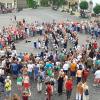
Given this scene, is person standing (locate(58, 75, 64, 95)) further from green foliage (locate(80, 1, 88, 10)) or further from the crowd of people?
green foliage (locate(80, 1, 88, 10))

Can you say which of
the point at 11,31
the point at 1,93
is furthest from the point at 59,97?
the point at 11,31

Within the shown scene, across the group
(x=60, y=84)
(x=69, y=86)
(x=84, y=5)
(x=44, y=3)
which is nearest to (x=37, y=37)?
(x=60, y=84)

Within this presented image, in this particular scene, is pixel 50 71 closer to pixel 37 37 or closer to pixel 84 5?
pixel 37 37

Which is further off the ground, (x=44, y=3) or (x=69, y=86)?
(x=69, y=86)

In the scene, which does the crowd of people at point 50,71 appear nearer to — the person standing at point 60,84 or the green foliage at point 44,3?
the person standing at point 60,84

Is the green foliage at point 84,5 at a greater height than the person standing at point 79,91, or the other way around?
the person standing at point 79,91

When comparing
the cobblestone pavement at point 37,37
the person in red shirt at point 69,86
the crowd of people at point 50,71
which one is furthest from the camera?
the cobblestone pavement at point 37,37

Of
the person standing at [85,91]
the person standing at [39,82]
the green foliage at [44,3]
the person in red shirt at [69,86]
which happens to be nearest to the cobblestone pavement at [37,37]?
the person standing at [39,82]

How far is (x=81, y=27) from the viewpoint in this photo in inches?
1969

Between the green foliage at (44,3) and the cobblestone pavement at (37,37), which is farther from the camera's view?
the green foliage at (44,3)

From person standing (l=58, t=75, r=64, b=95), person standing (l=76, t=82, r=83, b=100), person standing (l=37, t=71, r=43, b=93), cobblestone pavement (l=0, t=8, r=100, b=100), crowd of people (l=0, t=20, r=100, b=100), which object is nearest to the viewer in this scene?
person standing (l=76, t=82, r=83, b=100)

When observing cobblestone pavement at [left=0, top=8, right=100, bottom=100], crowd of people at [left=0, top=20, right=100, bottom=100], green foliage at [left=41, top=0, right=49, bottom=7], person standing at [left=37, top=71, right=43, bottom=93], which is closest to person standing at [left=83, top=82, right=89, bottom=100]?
crowd of people at [left=0, top=20, right=100, bottom=100]

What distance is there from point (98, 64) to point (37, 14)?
42673mm

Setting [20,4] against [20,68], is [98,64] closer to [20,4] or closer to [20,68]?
[20,68]
